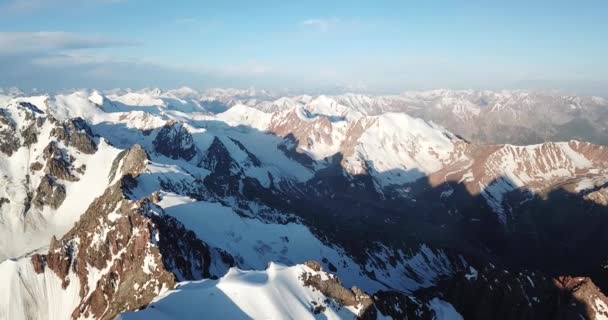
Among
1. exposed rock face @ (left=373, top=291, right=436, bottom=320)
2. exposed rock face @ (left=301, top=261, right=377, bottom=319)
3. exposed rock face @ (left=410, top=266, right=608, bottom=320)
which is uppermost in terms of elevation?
exposed rock face @ (left=301, top=261, right=377, bottom=319)

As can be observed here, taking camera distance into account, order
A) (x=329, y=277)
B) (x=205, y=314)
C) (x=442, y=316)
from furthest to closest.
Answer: (x=442, y=316)
(x=329, y=277)
(x=205, y=314)

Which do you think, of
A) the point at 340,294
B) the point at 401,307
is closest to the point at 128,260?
the point at 340,294

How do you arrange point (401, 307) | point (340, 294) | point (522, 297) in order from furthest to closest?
point (522, 297) < point (401, 307) < point (340, 294)

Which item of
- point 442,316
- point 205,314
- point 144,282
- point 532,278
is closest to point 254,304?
point 205,314

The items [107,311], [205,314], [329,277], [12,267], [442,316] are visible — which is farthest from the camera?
[12,267]

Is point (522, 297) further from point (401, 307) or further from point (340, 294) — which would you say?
point (340, 294)

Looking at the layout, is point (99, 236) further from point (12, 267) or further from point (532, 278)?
point (532, 278)

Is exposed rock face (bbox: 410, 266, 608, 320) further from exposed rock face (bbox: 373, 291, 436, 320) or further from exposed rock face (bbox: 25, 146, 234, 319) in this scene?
exposed rock face (bbox: 25, 146, 234, 319)

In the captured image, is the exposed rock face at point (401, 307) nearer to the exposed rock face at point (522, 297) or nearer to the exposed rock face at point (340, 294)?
the exposed rock face at point (340, 294)

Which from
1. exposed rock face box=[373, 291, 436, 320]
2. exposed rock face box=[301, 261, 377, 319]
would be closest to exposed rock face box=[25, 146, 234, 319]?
exposed rock face box=[301, 261, 377, 319]
